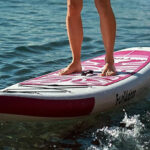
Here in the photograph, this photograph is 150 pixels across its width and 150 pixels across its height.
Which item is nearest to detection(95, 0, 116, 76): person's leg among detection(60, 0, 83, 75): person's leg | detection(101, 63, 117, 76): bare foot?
detection(101, 63, 117, 76): bare foot

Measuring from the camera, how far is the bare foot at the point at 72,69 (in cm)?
529

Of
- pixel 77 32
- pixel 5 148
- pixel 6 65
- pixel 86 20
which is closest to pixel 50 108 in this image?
pixel 5 148

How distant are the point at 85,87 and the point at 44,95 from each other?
55 cm

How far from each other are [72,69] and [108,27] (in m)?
0.62

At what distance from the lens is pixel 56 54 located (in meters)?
7.87

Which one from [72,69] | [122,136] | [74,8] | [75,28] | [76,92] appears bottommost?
[122,136]

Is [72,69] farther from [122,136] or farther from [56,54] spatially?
[56,54]

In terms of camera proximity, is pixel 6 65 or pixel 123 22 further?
pixel 123 22

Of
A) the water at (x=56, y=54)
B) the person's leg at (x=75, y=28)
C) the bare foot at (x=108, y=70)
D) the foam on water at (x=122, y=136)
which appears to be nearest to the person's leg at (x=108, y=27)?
the bare foot at (x=108, y=70)

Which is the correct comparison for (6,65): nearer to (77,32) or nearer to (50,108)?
(77,32)

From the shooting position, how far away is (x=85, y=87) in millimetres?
4773

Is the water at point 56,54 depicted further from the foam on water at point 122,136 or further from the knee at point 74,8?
the knee at point 74,8

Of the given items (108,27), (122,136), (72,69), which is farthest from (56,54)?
(122,136)

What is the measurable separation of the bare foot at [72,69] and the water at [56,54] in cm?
63
